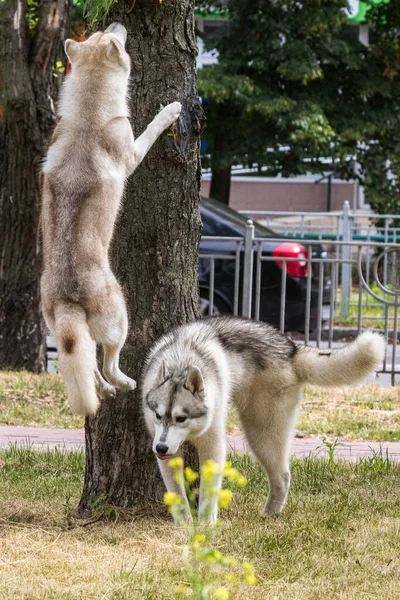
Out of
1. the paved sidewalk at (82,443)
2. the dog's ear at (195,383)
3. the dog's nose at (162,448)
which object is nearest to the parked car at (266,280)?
the paved sidewalk at (82,443)

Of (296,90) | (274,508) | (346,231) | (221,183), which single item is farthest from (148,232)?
(221,183)

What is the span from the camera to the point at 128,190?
566 centimetres

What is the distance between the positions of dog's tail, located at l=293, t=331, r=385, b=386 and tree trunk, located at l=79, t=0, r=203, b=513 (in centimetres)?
83

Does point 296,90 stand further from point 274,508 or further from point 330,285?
point 274,508

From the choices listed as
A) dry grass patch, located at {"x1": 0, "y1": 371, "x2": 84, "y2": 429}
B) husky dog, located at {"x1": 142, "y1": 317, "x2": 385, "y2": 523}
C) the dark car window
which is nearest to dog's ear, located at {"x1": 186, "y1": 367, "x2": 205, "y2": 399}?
husky dog, located at {"x1": 142, "y1": 317, "x2": 385, "y2": 523}

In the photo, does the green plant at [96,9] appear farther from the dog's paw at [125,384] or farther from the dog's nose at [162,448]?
the dog's nose at [162,448]

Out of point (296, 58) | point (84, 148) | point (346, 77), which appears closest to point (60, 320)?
point (84, 148)

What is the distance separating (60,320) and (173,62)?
Answer: 1956 millimetres

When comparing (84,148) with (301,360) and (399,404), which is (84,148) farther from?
(399,404)

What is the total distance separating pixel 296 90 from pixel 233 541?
56.7ft

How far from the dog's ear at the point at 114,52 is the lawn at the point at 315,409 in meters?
4.31

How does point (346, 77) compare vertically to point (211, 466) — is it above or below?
above

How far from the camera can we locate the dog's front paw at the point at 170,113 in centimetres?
530

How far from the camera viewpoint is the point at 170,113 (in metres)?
5.34
